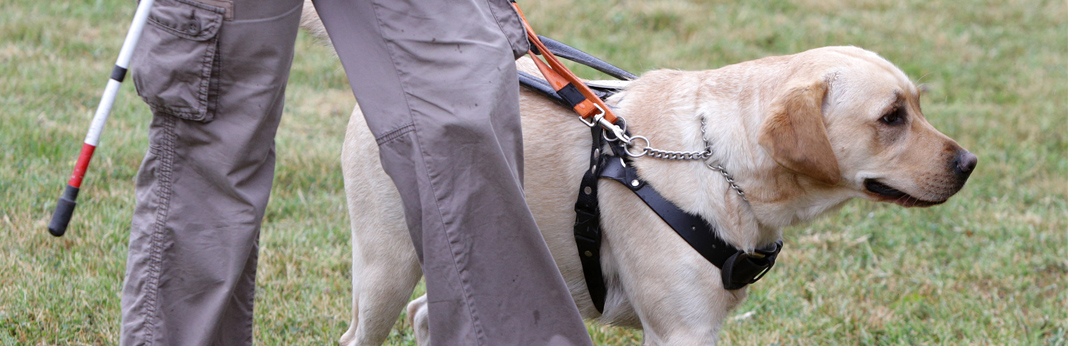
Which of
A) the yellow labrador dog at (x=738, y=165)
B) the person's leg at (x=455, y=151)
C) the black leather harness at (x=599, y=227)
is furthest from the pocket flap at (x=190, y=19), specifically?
the black leather harness at (x=599, y=227)

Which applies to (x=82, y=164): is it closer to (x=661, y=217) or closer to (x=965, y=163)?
(x=661, y=217)

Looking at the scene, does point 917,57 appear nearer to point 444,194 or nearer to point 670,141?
point 670,141

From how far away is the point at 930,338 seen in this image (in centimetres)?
404

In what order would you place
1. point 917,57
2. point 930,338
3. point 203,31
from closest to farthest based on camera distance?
point 203,31 < point 930,338 < point 917,57

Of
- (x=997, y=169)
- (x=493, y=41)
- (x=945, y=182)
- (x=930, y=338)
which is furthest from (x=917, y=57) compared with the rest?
(x=493, y=41)

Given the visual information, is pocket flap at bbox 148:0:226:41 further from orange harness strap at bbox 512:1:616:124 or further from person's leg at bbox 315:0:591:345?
orange harness strap at bbox 512:1:616:124

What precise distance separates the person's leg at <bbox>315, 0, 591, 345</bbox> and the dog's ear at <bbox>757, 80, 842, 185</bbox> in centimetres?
75

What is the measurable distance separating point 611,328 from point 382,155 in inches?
82.5

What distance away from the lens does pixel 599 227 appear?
287 centimetres

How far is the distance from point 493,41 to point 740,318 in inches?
92.7

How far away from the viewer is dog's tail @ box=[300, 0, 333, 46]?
10.2 feet

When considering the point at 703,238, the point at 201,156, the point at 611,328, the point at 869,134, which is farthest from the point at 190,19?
the point at 611,328

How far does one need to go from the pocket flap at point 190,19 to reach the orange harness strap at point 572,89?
3.15 ft

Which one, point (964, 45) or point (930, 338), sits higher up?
point (930, 338)
